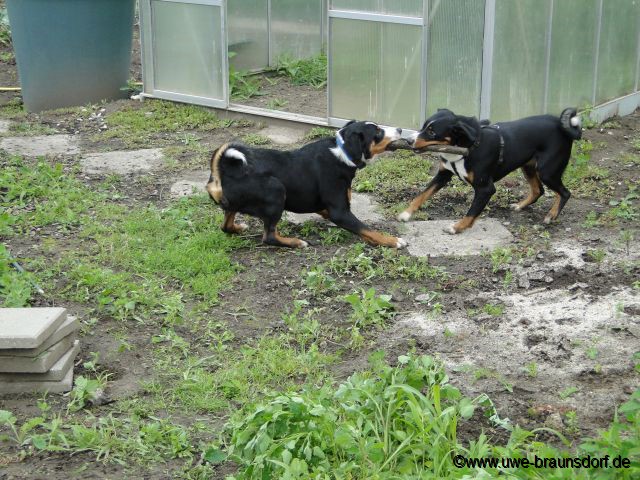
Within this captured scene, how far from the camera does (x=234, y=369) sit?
5.70 m

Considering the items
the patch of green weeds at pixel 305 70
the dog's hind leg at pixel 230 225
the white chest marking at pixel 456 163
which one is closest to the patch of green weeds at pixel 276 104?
the patch of green weeds at pixel 305 70

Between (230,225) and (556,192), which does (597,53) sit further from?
(230,225)

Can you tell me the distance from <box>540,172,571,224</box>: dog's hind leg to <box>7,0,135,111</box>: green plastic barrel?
6.67m

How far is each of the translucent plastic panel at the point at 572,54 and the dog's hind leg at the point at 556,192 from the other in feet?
7.97

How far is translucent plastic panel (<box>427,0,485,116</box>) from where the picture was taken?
31.2ft

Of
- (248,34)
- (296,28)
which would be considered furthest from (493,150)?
(296,28)

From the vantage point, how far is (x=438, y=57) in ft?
31.9

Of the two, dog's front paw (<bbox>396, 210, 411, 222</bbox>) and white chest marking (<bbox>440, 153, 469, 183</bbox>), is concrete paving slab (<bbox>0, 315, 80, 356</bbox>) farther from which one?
white chest marking (<bbox>440, 153, 469, 183</bbox>)

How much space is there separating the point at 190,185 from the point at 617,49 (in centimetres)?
567

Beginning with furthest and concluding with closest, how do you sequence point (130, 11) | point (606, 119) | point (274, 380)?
point (130, 11) → point (606, 119) → point (274, 380)

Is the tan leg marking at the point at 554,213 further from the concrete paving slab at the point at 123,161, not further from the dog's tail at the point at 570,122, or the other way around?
the concrete paving slab at the point at 123,161

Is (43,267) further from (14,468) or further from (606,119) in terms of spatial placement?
(606,119)

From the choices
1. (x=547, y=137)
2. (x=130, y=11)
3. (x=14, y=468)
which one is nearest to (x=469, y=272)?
(x=547, y=137)

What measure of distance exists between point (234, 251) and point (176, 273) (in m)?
0.70
